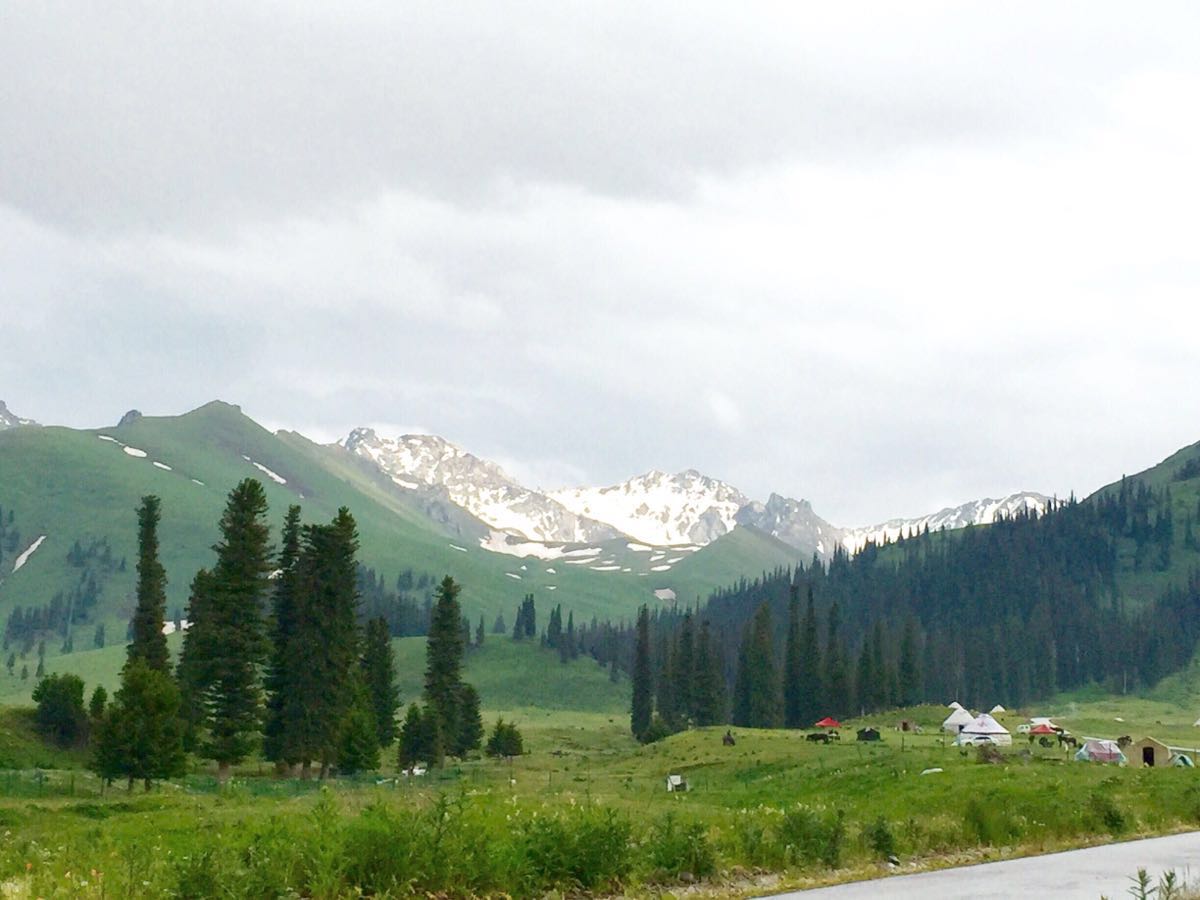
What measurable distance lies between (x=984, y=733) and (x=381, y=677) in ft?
180

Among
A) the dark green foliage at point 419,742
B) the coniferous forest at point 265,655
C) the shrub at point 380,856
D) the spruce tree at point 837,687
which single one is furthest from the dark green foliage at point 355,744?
the spruce tree at point 837,687

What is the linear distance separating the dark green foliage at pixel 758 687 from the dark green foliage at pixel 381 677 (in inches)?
2185

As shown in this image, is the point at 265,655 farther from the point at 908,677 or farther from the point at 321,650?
the point at 908,677

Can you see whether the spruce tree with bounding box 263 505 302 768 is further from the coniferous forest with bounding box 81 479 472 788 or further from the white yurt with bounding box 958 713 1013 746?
the white yurt with bounding box 958 713 1013 746

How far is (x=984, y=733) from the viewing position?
112m

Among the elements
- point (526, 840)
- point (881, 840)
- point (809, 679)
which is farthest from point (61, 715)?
point (809, 679)

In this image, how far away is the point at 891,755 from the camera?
79688 mm

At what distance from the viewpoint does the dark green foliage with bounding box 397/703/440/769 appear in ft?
359

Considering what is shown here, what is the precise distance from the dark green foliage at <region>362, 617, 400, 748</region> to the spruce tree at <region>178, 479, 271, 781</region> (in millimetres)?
30238

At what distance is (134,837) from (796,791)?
37656 millimetres

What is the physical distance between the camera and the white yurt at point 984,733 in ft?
355

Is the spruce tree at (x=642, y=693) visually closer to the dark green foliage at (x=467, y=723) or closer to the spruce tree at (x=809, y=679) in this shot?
the spruce tree at (x=809, y=679)

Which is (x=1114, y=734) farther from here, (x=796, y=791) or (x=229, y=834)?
(x=229, y=834)

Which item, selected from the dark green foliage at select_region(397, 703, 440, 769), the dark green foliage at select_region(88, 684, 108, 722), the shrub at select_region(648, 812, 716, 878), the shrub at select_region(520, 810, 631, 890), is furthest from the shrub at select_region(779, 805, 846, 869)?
the dark green foliage at select_region(397, 703, 440, 769)
